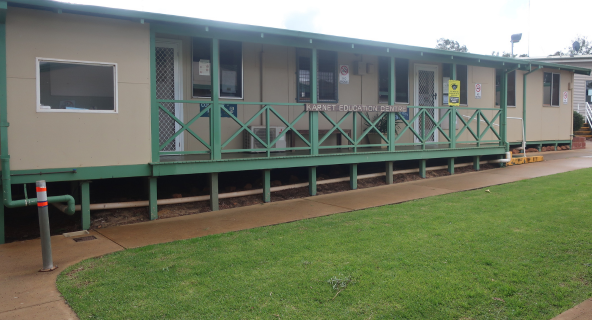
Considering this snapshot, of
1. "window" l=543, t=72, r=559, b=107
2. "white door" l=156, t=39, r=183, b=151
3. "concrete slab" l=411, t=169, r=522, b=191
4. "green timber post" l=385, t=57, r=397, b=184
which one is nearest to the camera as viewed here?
"white door" l=156, t=39, r=183, b=151

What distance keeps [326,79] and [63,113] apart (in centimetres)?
573

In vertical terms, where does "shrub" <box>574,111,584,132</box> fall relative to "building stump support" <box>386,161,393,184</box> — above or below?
above

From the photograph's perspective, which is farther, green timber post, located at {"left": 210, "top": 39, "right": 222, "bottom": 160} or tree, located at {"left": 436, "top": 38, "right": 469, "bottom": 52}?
tree, located at {"left": 436, "top": 38, "right": 469, "bottom": 52}

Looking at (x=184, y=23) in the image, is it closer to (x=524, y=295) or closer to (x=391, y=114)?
(x=391, y=114)

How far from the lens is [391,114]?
9.40 m

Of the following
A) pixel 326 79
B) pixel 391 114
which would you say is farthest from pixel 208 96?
pixel 391 114

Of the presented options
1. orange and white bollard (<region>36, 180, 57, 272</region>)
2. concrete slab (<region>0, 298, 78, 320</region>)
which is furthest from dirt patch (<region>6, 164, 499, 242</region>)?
concrete slab (<region>0, 298, 78, 320</region>)

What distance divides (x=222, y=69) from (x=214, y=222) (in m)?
3.48

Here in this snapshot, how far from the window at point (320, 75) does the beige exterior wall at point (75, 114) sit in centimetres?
386

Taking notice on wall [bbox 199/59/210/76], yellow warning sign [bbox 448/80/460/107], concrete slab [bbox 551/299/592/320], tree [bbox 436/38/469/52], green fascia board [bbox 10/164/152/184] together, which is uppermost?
tree [bbox 436/38/469/52]

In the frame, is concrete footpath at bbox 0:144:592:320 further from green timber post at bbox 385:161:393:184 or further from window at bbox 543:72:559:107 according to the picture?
window at bbox 543:72:559:107

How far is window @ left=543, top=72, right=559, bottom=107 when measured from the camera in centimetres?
1473

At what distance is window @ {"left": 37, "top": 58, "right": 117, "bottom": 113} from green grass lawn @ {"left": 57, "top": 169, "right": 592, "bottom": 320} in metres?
2.31

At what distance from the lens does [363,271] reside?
4117 mm
